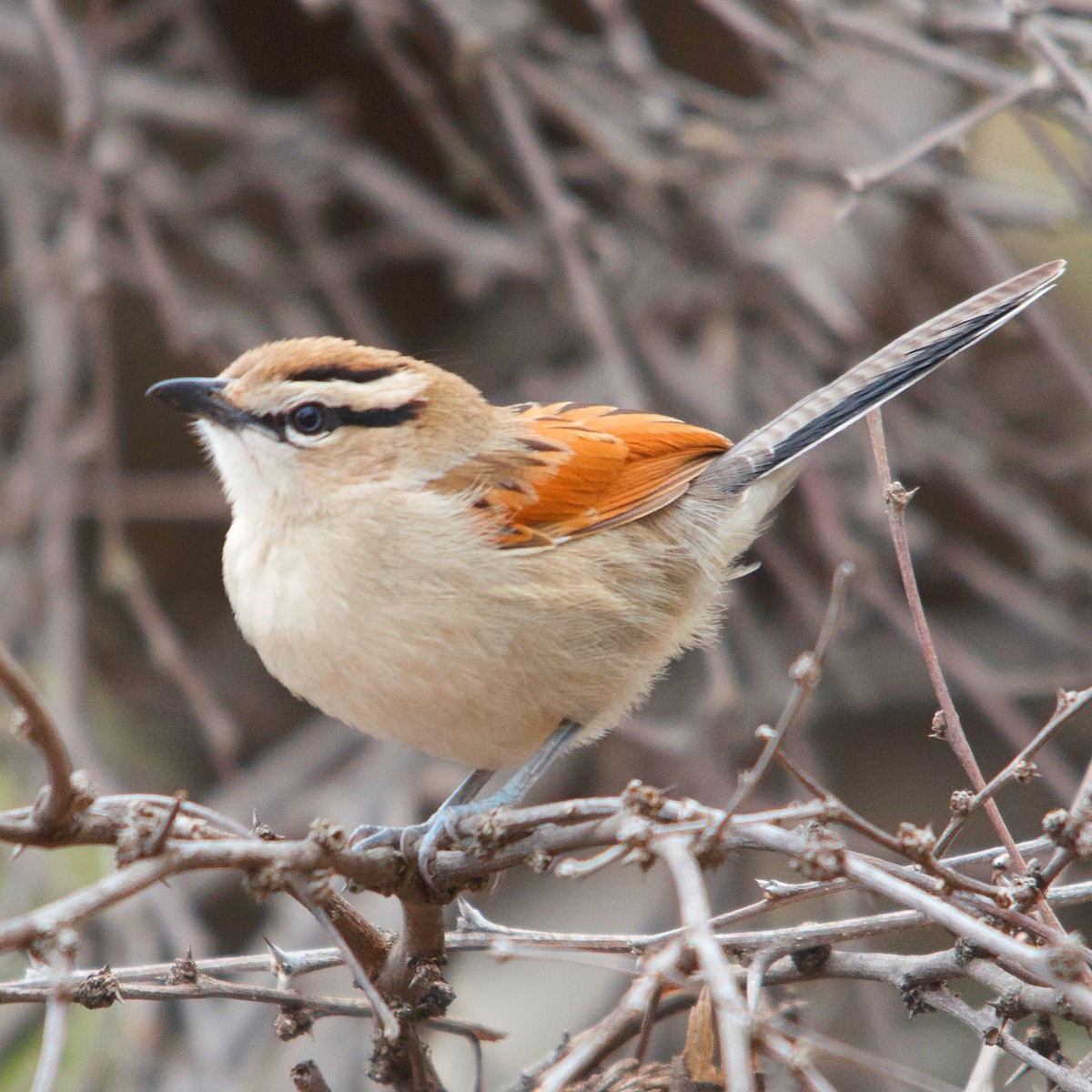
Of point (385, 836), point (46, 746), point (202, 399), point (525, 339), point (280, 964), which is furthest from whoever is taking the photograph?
point (525, 339)

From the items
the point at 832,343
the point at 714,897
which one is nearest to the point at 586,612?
the point at 714,897

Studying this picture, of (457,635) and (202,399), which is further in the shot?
(202,399)

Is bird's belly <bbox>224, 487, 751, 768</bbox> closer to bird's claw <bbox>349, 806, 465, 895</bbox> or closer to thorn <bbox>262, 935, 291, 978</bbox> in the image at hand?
bird's claw <bbox>349, 806, 465, 895</bbox>

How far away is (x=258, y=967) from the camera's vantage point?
225cm

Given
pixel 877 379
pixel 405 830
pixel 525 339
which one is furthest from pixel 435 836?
pixel 525 339

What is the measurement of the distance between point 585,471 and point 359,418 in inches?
24.6

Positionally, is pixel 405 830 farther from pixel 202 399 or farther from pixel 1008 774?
pixel 1008 774

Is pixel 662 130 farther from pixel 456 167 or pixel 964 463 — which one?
pixel 964 463

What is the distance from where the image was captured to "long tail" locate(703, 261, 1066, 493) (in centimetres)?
327

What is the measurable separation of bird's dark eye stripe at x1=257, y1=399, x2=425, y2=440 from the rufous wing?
0.88 ft

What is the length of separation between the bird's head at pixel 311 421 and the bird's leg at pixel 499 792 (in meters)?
0.76

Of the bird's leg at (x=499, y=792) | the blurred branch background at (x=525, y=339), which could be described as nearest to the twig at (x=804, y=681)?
the bird's leg at (x=499, y=792)

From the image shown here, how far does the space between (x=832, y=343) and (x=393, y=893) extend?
3.58 metres

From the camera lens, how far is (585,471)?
367cm
